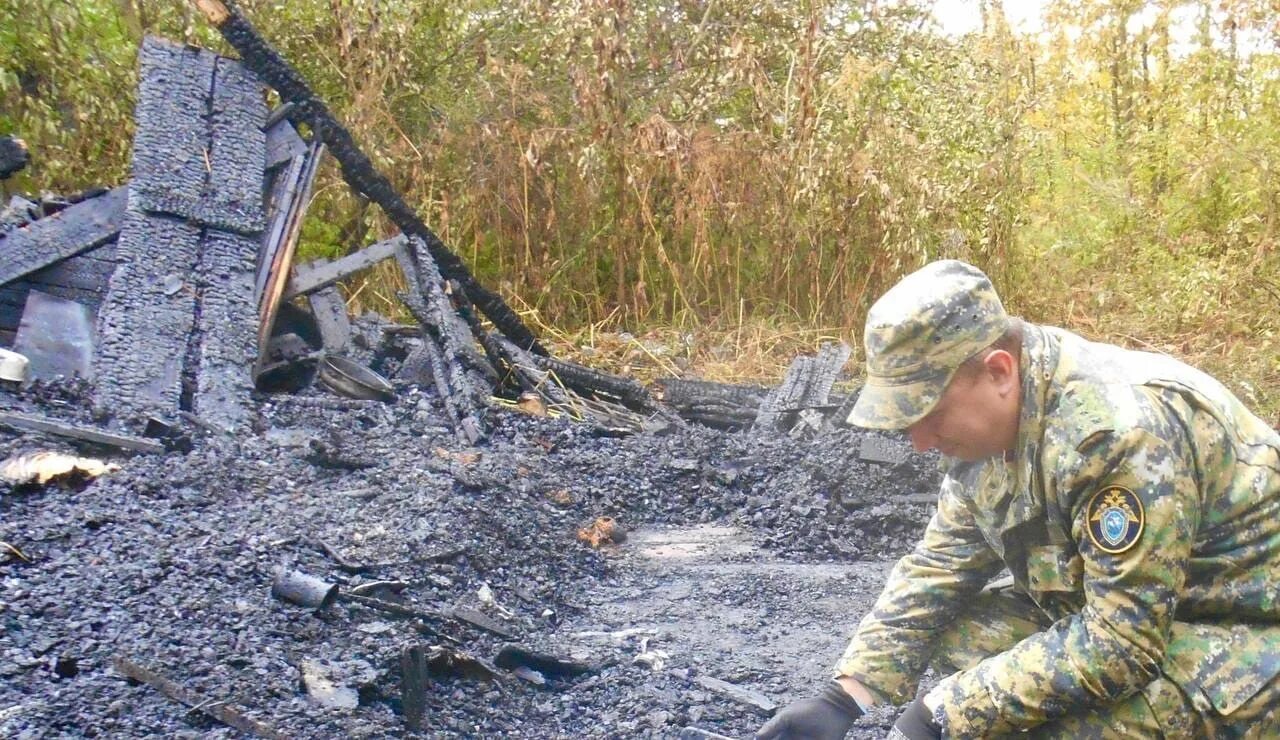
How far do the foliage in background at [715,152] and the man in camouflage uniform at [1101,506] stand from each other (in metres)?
7.01

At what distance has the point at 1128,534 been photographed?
2002mm

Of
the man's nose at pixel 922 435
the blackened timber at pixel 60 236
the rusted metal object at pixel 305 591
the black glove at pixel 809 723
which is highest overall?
the blackened timber at pixel 60 236

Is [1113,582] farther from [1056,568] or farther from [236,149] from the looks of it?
[236,149]

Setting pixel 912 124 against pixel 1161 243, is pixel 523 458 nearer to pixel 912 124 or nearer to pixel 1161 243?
pixel 912 124

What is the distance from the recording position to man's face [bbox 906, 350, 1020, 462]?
216cm

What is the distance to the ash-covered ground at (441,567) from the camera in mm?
3141

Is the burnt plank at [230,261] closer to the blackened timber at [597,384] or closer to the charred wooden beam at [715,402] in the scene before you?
the blackened timber at [597,384]

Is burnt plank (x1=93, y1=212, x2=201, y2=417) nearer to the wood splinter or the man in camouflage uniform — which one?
the wood splinter

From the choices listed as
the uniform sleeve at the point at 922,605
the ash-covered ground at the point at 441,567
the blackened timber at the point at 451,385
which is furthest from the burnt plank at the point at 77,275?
the uniform sleeve at the point at 922,605

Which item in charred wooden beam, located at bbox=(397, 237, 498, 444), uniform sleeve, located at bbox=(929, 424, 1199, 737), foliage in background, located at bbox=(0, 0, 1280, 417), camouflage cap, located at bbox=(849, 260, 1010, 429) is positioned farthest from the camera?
foliage in background, located at bbox=(0, 0, 1280, 417)

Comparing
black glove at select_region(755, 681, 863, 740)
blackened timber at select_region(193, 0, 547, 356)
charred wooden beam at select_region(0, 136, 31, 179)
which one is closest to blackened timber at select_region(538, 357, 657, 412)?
blackened timber at select_region(193, 0, 547, 356)

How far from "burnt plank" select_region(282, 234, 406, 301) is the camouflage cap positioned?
565cm

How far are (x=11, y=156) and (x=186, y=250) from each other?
4.86ft

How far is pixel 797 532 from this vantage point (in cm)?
561
